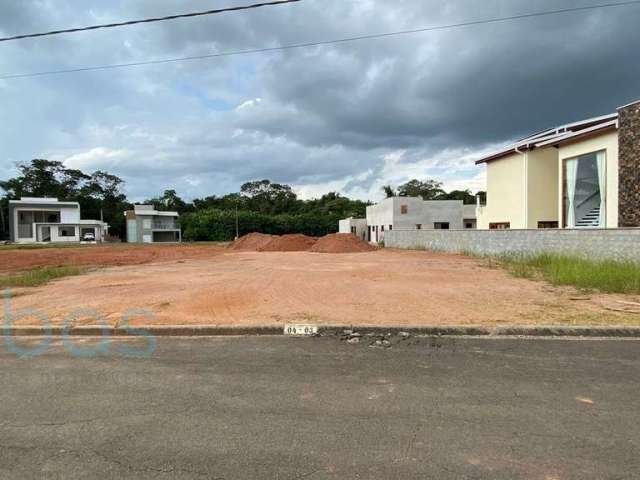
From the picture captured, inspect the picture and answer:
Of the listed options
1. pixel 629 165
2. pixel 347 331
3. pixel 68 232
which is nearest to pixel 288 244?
pixel 629 165

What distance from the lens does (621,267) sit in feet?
44.3

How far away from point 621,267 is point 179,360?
529 inches

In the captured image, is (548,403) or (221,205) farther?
(221,205)

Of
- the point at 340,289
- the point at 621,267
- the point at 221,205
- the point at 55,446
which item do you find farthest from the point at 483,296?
the point at 221,205

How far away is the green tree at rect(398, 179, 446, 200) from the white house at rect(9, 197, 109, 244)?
183 ft

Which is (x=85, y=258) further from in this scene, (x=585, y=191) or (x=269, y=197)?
(x=269, y=197)

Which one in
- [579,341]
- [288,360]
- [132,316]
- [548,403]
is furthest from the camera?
[132,316]

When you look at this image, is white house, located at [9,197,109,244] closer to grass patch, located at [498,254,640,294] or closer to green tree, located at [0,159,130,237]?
green tree, located at [0,159,130,237]

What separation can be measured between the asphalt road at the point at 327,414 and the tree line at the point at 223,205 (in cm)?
6242

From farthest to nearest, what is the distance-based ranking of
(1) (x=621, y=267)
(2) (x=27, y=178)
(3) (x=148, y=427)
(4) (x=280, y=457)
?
(2) (x=27, y=178) → (1) (x=621, y=267) → (3) (x=148, y=427) → (4) (x=280, y=457)

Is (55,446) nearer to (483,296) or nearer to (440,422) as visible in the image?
(440,422)

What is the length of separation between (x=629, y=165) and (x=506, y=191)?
33.5 feet

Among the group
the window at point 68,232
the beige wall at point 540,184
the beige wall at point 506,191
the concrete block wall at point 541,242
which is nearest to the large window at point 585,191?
the concrete block wall at point 541,242

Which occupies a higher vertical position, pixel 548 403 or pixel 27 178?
pixel 27 178
